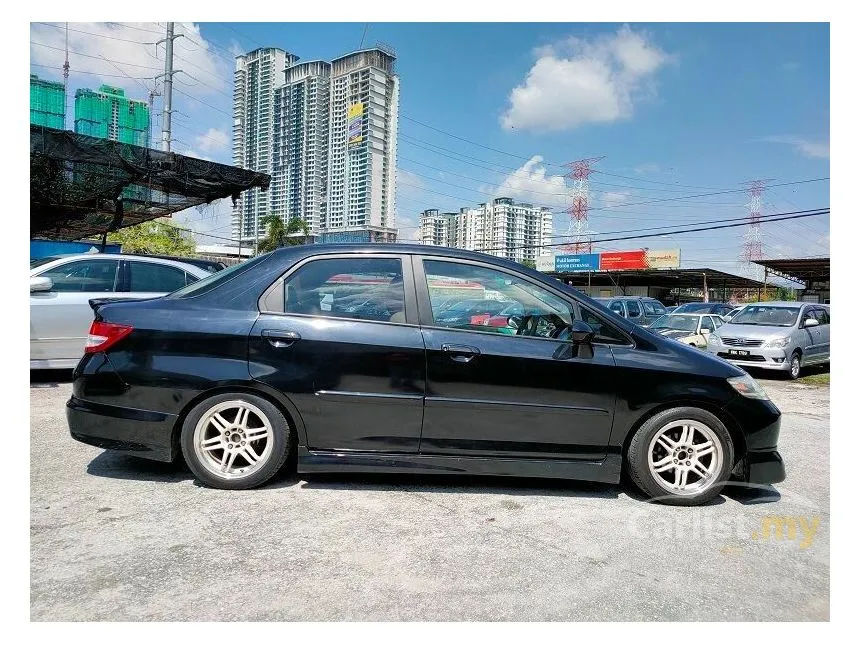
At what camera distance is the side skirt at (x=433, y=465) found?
3531mm

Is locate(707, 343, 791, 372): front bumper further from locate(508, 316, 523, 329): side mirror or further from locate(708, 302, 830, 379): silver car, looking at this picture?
locate(508, 316, 523, 329): side mirror

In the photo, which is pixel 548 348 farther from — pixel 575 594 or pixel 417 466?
pixel 575 594

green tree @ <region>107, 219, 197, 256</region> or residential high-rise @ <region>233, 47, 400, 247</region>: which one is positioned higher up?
residential high-rise @ <region>233, 47, 400, 247</region>

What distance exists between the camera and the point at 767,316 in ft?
39.6

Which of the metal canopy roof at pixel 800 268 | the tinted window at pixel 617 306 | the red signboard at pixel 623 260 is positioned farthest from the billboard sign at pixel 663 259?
the tinted window at pixel 617 306

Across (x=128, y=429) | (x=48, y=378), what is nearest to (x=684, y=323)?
(x=48, y=378)

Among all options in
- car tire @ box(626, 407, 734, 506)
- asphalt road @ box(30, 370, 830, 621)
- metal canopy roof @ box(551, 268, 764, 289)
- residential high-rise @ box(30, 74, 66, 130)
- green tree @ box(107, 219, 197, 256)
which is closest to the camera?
asphalt road @ box(30, 370, 830, 621)

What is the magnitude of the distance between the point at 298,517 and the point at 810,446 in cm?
492

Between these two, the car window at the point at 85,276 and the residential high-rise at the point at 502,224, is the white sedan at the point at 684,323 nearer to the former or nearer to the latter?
the car window at the point at 85,276

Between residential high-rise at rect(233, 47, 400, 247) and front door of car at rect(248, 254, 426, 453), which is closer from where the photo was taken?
front door of car at rect(248, 254, 426, 453)

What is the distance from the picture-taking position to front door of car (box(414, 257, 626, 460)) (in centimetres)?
352

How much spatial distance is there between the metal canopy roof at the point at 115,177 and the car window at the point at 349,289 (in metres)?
9.43

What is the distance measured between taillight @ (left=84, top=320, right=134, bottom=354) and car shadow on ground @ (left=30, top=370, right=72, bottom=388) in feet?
13.3

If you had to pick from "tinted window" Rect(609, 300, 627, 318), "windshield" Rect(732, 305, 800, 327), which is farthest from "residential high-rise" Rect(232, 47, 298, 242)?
"windshield" Rect(732, 305, 800, 327)
